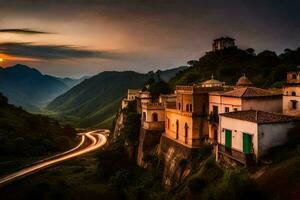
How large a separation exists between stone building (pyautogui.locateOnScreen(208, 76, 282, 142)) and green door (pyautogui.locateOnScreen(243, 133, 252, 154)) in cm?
804

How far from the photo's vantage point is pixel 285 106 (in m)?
40.2

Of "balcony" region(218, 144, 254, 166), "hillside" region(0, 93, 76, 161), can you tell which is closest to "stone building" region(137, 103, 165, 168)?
"balcony" region(218, 144, 254, 166)

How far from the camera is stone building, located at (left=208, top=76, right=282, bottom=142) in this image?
123ft

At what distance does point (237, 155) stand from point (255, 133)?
3362 mm

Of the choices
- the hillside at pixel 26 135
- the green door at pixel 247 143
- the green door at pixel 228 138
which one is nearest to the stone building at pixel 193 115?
the green door at pixel 228 138

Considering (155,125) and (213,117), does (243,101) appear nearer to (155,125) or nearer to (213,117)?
(213,117)

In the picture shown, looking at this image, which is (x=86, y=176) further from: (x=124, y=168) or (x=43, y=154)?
(x=43, y=154)

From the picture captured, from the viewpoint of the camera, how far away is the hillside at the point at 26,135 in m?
87.1

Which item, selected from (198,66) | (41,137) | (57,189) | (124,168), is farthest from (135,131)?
(198,66)

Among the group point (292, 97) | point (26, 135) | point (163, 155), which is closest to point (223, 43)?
point (26, 135)

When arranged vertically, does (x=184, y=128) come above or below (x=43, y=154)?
above

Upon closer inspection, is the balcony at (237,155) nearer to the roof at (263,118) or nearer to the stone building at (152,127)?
the roof at (263,118)

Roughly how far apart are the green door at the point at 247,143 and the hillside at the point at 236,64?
49.4 metres

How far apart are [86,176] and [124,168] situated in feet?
25.2
